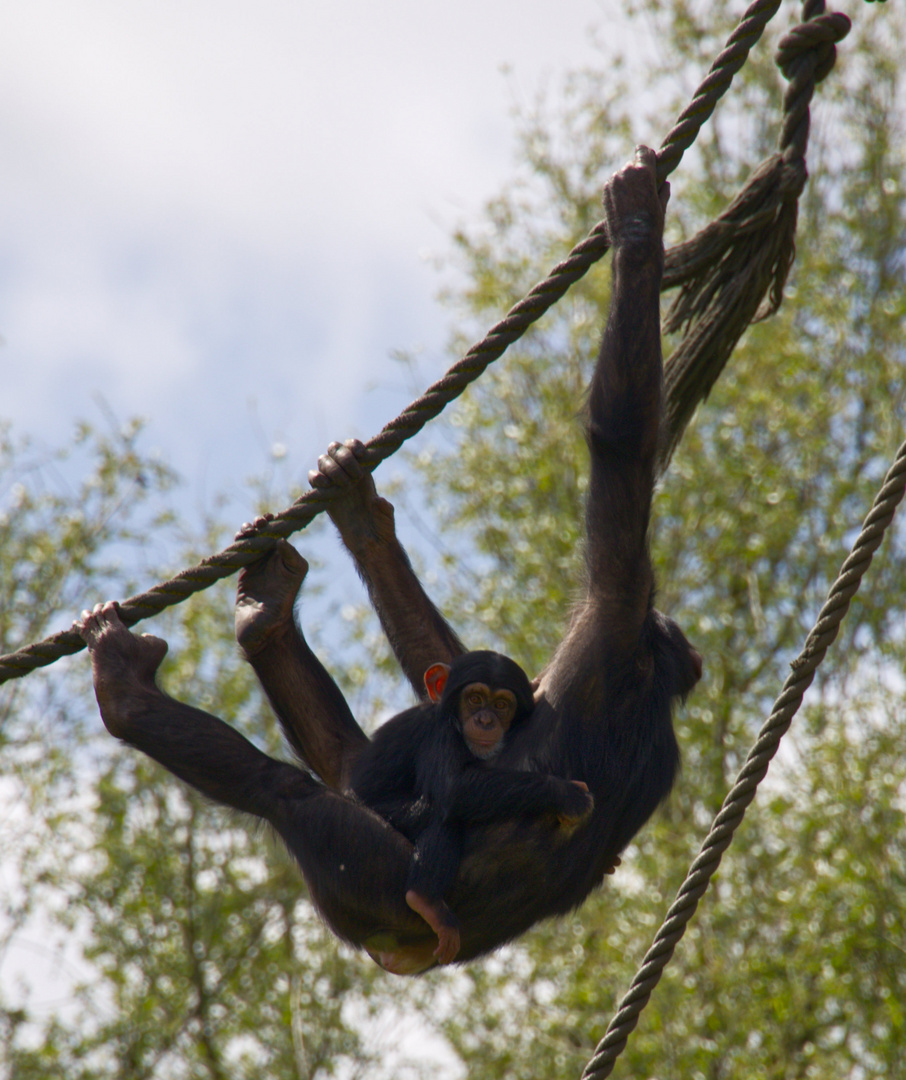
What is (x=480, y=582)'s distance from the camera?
18.8 metres

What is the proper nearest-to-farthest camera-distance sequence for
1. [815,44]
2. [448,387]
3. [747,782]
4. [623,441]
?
[747,782]
[623,441]
[448,387]
[815,44]

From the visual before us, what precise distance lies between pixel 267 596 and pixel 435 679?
0.93 meters

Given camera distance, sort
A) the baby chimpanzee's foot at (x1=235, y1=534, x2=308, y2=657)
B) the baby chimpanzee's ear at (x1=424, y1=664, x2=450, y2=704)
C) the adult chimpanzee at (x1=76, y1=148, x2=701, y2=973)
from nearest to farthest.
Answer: the adult chimpanzee at (x1=76, y1=148, x2=701, y2=973)
the baby chimpanzee's foot at (x1=235, y1=534, x2=308, y2=657)
the baby chimpanzee's ear at (x1=424, y1=664, x2=450, y2=704)

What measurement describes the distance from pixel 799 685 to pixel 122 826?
50.0ft

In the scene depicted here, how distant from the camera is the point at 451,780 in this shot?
5.00 metres

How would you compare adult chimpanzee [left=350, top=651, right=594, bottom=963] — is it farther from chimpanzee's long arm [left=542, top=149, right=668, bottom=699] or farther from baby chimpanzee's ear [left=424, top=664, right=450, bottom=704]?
chimpanzee's long arm [left=542, top=149, right=668, bottom=699]

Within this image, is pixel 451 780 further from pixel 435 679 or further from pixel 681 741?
pixel 681 741

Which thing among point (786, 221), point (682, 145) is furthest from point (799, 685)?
point (786, 221)

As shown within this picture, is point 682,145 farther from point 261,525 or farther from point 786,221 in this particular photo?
point 261,525

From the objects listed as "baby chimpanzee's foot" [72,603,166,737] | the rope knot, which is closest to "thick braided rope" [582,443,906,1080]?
"baby chimpanzee's foot" [72,603,166,737]

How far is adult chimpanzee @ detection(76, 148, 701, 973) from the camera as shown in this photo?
496cm

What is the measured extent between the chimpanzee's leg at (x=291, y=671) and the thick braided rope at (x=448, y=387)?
0.42 m

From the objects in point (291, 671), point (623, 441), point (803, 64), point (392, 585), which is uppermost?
point (803, 64)

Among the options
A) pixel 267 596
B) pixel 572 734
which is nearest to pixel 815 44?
pixel 572 734
